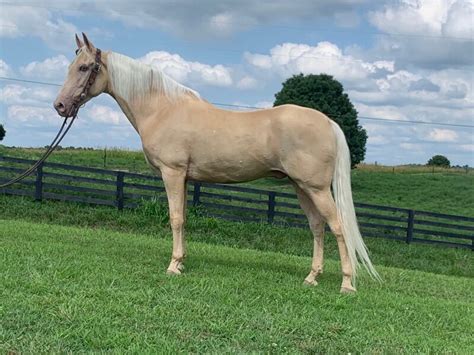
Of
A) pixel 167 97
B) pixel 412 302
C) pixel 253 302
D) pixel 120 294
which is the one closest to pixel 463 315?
pixel 412 302

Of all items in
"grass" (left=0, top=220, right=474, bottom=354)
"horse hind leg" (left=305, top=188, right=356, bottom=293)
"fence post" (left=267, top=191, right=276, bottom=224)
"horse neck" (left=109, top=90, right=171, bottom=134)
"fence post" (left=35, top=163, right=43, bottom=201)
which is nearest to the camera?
"grass" (left=0, top=220, right=474, bottom=354)

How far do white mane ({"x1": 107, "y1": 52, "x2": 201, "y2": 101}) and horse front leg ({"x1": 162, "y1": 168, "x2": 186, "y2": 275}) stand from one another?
0.99 meters

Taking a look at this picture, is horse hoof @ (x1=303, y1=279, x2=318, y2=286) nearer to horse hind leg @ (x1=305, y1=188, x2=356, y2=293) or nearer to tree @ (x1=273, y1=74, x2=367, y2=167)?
horse hind leg @ (x1=305, y1=188, x2=356, y2=293)

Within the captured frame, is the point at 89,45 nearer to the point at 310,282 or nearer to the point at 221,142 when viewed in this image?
the point at 221,142

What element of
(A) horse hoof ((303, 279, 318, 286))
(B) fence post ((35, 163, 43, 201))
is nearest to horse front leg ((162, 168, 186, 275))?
(A) horse hoof ((303, 279, 318, 286))

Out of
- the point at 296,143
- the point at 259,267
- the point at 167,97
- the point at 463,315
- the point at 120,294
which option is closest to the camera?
the point at 120,294

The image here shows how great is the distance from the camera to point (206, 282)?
5.28 metres

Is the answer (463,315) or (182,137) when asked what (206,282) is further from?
(463,315)

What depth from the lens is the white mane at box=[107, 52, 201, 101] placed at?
246 inches

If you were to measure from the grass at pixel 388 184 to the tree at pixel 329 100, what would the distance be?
7.91 feet

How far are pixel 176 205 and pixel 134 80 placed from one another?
1.63 meters

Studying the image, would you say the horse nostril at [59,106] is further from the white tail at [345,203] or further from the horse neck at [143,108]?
the white tail at [345,203]

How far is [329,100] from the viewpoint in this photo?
26.5m

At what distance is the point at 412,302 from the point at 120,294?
3.10 m
